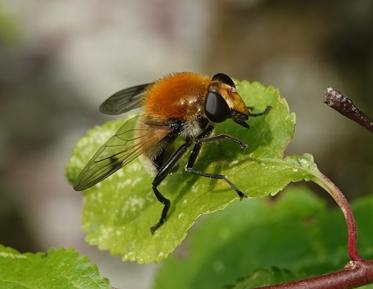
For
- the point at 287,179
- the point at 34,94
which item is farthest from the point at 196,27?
the point at 287,179

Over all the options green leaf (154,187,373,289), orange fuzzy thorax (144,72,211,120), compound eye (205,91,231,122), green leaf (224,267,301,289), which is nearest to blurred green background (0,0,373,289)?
green leaf (154,187,373,289)

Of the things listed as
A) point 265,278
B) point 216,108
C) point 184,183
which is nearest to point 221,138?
point 216,108

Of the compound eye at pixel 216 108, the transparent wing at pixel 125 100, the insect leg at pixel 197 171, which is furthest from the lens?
the transparent wing at pixel 125 100

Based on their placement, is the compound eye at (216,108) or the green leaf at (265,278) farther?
the compound eye at (216,108)

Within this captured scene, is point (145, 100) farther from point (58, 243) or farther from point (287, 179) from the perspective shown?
point (58, 243)

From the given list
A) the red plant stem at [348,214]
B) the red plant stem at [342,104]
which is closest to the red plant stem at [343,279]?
the red plant stem at [348,214]

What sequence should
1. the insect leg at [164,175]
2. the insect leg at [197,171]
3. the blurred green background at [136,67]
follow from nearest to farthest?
the insect leg at [197,171]
the insect leg at [164,175]
the blurred green background at [136,67]

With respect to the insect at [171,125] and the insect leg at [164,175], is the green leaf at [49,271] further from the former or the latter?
the insect at [171,125]
